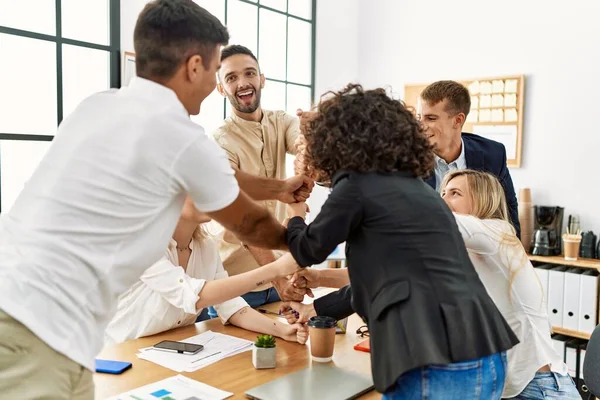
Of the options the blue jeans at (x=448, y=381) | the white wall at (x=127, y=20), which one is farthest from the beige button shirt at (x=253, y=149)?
the blue jeans at (x=448, y=381)

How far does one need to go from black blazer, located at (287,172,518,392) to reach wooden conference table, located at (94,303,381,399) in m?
0.49

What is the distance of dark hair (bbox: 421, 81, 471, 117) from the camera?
271 centimetres

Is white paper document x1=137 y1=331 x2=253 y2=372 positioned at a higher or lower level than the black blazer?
lower

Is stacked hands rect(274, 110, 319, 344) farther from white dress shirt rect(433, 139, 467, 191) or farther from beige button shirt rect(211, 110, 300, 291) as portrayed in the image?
white dress shirt rect(433, 139, 467, 191)

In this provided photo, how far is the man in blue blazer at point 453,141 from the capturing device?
8.89 feet

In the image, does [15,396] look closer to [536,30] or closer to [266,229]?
[266,229]

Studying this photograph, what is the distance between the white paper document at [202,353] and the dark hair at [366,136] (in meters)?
0.81

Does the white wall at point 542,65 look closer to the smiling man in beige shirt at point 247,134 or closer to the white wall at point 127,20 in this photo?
the smiling man in beige shirt at point 247,134

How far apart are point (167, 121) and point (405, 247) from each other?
1.91 ft

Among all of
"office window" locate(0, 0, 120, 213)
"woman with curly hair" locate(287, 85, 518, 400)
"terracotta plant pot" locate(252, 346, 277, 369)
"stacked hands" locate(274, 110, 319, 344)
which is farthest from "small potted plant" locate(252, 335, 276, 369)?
"office window" locate(0, 0, 120, 213)

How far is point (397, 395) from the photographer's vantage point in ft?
4.08

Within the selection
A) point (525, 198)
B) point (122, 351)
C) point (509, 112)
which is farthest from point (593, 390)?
point (509, 112)

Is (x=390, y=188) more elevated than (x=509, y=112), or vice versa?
(x=509, y=112)

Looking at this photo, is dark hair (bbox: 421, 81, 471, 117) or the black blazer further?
dark hair (bbox: 421, 81, 471, 117)
